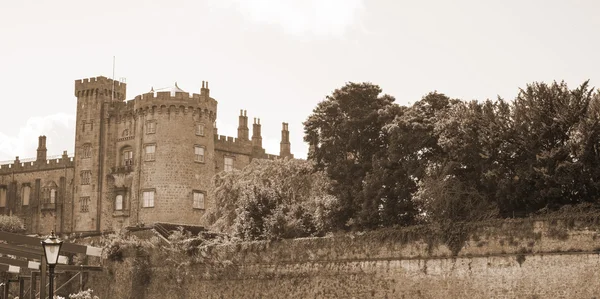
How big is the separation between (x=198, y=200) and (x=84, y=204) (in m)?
10.9

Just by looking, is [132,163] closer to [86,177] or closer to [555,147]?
[86,177]

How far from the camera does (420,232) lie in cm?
3600

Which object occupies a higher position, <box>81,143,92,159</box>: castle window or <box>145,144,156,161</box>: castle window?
<box>81,143,92,159</box>: castle window

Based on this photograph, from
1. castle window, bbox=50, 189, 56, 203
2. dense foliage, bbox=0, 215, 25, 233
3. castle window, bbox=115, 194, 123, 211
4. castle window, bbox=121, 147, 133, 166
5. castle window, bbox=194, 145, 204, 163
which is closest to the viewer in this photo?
castle window, bbox=194, 145, 204, 163

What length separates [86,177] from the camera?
71.2 m

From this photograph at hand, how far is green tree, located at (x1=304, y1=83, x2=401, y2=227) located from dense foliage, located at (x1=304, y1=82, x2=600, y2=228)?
0.16 feet

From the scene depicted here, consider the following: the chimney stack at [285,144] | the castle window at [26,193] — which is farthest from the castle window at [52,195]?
the chimney stack at [285,144]

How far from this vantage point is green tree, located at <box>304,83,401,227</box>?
42.1 m

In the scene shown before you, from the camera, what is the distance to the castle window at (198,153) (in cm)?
6606

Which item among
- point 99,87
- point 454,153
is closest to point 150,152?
point 99,87

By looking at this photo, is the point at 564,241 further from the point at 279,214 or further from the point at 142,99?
the point at 142,99

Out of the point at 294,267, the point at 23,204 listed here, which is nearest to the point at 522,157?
the point at 294,267

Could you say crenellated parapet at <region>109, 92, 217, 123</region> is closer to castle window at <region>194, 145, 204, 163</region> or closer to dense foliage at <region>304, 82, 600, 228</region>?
castle window at <region>194, 145, 204, 163</region>

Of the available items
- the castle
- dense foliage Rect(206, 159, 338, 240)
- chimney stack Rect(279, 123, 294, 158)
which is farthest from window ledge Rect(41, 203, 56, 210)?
dense foliage Rect(206, 159, 338, 240)
